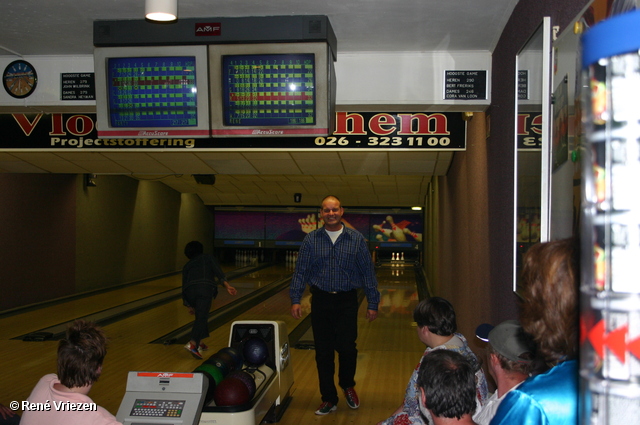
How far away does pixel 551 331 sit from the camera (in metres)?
0.96

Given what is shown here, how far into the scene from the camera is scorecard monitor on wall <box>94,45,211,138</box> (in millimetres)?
3047

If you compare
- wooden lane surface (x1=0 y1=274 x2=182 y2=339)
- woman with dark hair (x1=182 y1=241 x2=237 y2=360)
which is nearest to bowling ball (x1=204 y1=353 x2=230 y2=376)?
woman with dark hair (x1=182 y1=241 x2=237 y2=360)

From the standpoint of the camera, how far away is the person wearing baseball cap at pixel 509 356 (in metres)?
1.50

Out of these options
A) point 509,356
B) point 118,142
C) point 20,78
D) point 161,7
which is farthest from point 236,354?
point 118,142

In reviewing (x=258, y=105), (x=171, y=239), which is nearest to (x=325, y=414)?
(x=258, y=105)

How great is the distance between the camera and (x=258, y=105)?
120 inches

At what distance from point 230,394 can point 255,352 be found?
0.71 m

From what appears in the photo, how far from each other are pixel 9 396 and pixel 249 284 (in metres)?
7.73

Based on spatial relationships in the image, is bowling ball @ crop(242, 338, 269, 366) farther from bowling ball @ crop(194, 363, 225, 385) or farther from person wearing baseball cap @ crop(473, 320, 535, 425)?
person wearing baseball cap @ crop(473, 320, 535, 425)

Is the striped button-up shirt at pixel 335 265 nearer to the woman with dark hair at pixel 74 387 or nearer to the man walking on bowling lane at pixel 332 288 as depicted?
the man walking on bowling lane at pixel 332 288

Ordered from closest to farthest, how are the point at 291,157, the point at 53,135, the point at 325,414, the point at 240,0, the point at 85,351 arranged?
the point at 85,351
the point at 240,0
the point at 325,414
the point at 53,135
the point at 291,157

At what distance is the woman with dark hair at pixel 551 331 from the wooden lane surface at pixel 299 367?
273 cm

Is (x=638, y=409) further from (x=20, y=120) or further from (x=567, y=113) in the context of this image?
(x=20, y=120)

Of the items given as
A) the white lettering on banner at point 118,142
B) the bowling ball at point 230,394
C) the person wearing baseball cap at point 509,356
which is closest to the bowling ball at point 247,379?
the bowling ball at point 230,394
